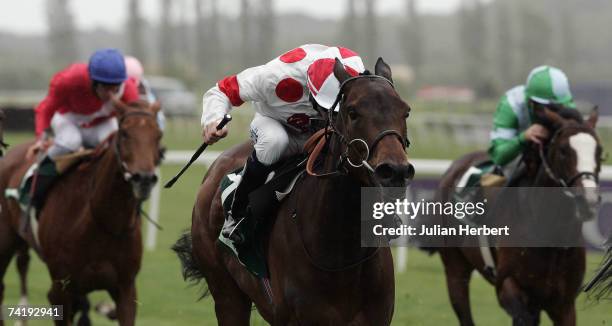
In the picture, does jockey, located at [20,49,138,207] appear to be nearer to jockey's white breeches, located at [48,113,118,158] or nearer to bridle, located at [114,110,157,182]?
jockey's white breeches, located at [48,113,118,158]

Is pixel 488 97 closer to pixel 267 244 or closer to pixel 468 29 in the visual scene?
pixel 468 29

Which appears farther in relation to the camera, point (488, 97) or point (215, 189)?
point (488, 97)

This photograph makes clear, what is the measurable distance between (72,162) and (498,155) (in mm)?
2478

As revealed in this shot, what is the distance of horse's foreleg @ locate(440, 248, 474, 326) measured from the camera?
665 cm

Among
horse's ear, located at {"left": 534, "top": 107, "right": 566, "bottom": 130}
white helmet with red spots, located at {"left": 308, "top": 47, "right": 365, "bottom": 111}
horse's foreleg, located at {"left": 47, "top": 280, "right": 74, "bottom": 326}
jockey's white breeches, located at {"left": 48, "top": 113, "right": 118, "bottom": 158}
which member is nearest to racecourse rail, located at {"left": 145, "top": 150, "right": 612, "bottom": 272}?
jockey's white breeches, located at {"left": 48, "top": 113, "right": 118, "bottom": 158}

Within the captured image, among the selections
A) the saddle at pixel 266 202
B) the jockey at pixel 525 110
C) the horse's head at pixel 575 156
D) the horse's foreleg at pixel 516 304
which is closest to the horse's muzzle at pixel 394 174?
the saddle at pixel 266 202

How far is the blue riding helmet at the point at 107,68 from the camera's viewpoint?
243 inches

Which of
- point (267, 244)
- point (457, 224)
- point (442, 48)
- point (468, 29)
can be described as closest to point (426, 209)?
point (457, 224)

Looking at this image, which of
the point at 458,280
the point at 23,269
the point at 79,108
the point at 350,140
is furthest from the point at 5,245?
the point at 350,140

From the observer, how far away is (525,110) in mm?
6332

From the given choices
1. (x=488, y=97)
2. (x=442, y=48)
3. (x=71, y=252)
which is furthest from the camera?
(x=442, y=48)

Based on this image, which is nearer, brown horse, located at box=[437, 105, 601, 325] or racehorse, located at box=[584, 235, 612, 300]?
racehorse, located at box=[584, 235, 612, 300]

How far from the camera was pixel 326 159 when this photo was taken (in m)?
4.01

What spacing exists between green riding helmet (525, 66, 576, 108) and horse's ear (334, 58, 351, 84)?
250 cm
